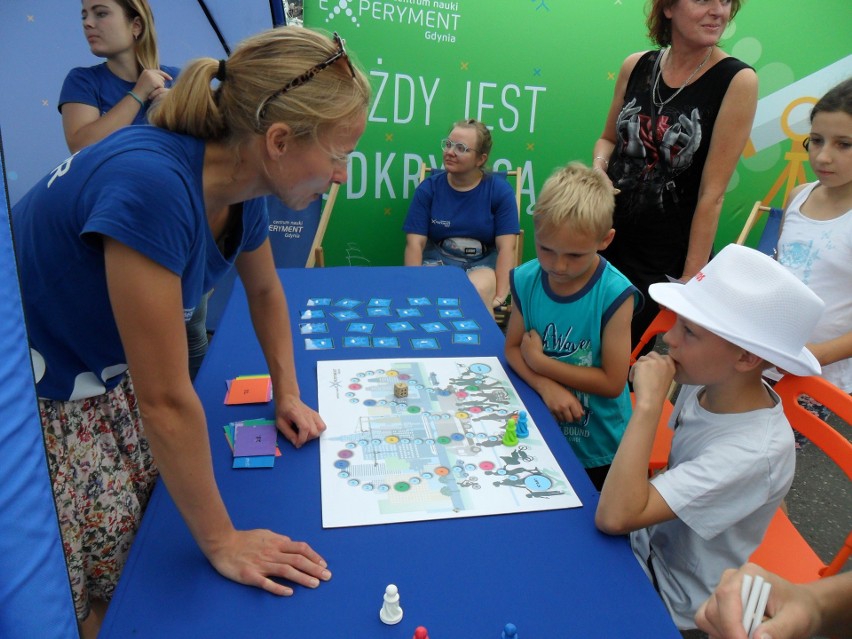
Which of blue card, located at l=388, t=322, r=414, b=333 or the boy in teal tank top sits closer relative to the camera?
the boy in teal tank top

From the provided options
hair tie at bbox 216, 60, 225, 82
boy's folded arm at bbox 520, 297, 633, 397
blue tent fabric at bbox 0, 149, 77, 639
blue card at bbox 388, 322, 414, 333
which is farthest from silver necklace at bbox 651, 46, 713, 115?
blue tent fabric at bbox 0, 149, 77, 639

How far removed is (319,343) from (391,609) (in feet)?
2.96

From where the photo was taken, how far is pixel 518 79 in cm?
Answer: 363

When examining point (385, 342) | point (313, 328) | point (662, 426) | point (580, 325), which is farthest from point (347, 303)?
point (662, 426)

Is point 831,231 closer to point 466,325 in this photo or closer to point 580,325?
point 580,325

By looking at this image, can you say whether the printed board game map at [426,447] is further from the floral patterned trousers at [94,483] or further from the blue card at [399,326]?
the floral patterned trousers at [94,483]

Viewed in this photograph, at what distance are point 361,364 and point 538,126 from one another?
280 cm

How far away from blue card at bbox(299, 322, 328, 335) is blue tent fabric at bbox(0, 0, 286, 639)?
0.75 meters

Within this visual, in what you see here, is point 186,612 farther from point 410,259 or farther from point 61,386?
point 410,259

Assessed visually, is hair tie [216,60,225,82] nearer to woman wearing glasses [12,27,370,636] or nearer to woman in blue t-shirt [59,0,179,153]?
woman wearing glasses [12,27,370,636]

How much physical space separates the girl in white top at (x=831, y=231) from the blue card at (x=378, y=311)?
127cm

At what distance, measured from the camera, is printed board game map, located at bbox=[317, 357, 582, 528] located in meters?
1.02

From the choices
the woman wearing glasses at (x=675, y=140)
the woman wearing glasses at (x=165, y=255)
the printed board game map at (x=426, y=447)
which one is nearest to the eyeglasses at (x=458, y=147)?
the woman wearing glasses at (x=675, y=140)

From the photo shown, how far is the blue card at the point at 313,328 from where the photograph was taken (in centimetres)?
167
